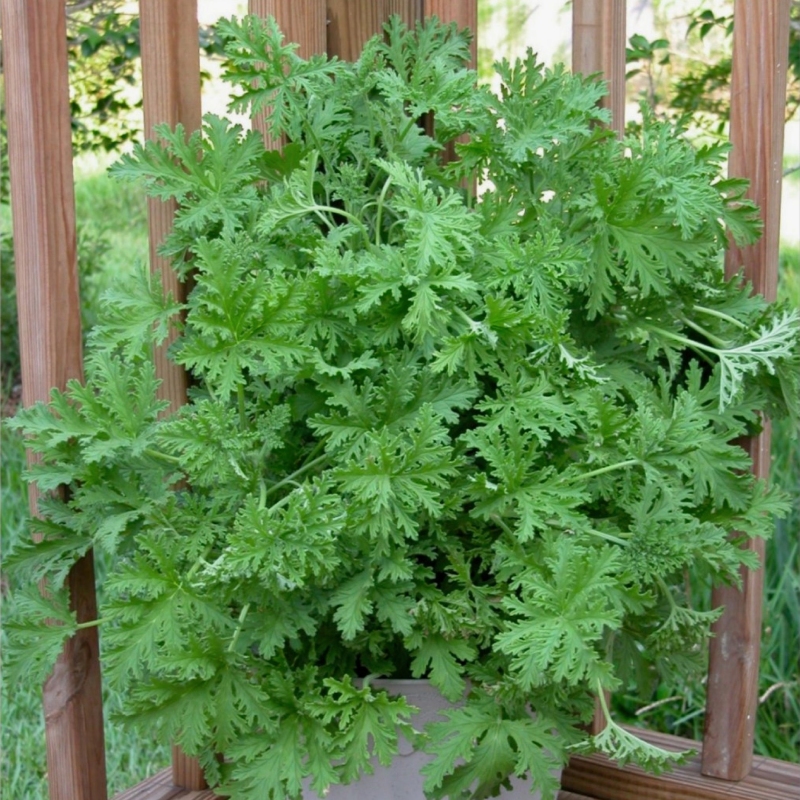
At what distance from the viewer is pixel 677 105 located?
298 cm

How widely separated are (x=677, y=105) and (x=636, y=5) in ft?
3.20

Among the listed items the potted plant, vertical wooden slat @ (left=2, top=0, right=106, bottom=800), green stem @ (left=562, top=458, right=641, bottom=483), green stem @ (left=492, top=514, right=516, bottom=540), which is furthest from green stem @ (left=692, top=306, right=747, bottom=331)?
vertical wooden slat @ (left=2, top=0, right=106, bottom=800)

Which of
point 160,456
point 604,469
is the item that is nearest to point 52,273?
point 160,456

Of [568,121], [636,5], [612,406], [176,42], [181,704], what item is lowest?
[181,704]

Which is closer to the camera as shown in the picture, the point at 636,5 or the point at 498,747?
the point at 498,747

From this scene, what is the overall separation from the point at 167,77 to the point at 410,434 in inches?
25.3

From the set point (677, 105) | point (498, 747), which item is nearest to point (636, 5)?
point (677, 105)

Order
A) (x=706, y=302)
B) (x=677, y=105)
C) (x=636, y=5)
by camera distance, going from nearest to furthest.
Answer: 1. (x=706, y=302)
2. (x=677, y=105)
3. (x=636, y=5)

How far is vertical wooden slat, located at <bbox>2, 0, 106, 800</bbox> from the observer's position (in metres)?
1.38

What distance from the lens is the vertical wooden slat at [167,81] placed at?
59.5 inches

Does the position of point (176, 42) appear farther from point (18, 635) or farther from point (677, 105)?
point (677, 105)

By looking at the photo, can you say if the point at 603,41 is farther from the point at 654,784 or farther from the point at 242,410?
the point at 654,784

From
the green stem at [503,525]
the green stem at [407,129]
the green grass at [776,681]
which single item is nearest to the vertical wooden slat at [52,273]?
the green stem at [407,129]

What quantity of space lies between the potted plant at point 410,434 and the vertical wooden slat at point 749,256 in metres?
0.09
